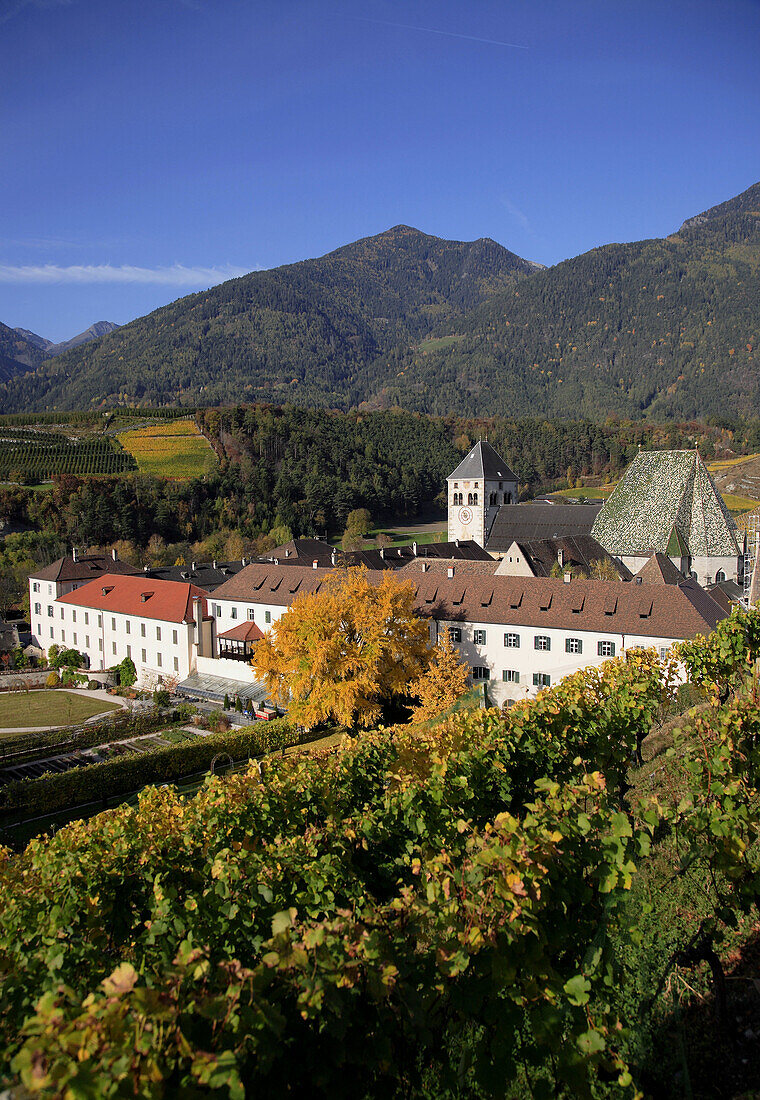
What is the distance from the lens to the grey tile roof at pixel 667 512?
62531 mm

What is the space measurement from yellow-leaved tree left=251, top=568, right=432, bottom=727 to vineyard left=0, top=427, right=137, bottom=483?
95643 millimetres

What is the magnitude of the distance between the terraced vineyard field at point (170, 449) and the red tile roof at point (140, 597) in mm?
65072

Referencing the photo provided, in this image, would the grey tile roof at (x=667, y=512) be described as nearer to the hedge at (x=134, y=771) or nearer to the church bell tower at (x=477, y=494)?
the church bell tower at (x=477, y=494)

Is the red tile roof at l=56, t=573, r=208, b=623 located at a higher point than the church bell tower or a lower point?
lower

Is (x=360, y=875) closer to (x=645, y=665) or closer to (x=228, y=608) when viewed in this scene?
(x=645, y=665)

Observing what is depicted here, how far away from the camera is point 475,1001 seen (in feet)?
20.4

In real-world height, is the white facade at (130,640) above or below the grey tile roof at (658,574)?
below

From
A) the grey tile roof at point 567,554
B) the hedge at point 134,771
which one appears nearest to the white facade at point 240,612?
the hedge at point 134,771

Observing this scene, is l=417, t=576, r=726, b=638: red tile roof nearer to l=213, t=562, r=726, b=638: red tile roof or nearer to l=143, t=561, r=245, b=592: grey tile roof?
l=213, t=562, r=726, b=638: red tile roof

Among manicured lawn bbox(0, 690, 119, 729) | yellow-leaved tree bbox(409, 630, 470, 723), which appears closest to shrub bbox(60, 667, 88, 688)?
manicured lawn bbox(0, 690, 119, 729)

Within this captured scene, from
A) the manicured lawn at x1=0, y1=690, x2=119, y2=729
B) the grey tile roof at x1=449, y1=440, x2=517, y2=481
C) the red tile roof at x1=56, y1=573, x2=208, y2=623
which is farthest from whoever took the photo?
the grey tile roof at x1=449, y1=440, x2=517, y2=481

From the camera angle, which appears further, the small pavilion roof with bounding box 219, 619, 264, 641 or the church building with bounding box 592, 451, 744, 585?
the church building with bounding box 592, 451, 744, 585

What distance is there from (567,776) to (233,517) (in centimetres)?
10677

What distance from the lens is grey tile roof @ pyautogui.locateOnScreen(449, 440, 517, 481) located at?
8206 cm
